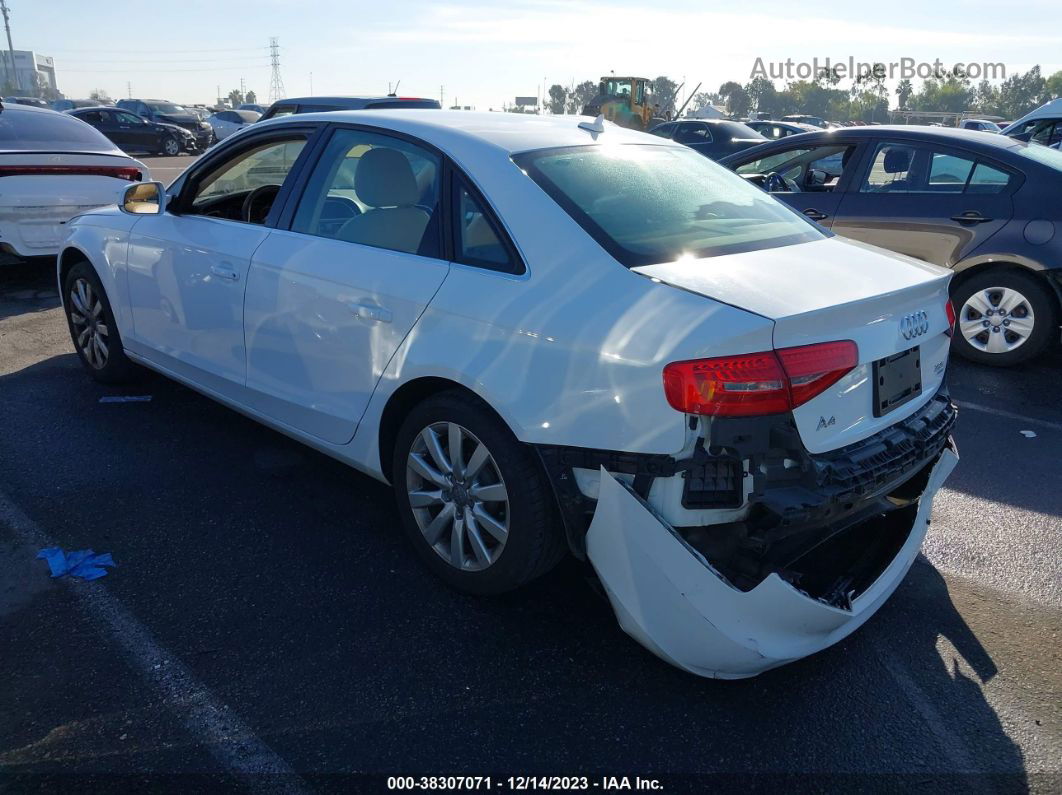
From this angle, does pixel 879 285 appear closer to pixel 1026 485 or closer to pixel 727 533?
pixel 727 533

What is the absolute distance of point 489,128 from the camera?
3.38 metres

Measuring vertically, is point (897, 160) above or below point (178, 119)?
below

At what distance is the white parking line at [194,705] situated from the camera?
2.30 meters

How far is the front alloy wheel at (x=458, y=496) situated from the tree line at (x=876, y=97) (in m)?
112

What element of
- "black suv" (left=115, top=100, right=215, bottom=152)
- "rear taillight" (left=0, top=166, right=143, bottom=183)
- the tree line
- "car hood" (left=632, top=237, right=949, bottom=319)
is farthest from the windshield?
the tree line

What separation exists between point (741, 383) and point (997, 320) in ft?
15.3

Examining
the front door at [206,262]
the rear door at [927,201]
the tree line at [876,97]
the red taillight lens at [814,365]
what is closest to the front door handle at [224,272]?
the front door at [206,262]

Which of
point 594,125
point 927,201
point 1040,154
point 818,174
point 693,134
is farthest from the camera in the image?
point 693,134

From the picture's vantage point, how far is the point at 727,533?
241 cm

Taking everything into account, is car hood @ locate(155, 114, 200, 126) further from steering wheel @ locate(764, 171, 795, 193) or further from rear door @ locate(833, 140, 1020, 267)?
rear door @ locate(833, 140, 1020, 267)

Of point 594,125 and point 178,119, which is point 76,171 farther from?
point 178,119

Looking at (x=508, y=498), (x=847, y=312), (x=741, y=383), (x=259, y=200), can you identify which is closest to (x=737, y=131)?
(x=259, y=200)

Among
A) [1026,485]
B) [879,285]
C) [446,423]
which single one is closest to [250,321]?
[446,423]

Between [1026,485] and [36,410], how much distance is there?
5.36 m
